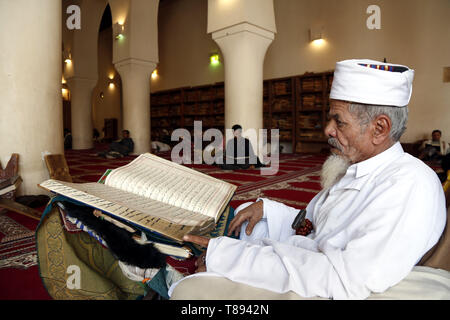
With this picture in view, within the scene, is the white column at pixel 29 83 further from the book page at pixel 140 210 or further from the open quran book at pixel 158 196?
the book page at pixel 140 210

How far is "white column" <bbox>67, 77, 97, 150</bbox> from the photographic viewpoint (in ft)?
29.1

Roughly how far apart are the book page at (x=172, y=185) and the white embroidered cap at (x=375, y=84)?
0.49 metres

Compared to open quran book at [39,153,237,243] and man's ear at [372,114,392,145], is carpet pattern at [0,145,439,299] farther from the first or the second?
man's ear at [372,114,392,145]

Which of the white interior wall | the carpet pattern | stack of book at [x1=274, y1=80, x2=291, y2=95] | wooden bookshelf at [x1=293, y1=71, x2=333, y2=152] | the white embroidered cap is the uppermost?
the white interior wall

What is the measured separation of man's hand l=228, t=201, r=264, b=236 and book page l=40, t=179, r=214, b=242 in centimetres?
26

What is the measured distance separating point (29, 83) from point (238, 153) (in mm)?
3182

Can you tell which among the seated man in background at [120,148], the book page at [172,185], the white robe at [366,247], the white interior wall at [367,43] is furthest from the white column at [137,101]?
the white robe at [366,247]

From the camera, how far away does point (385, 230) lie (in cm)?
61

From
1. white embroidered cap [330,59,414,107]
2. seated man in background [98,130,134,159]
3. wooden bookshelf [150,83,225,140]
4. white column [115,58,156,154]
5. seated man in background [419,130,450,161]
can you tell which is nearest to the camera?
white embroidered cap [330,59,414,107]

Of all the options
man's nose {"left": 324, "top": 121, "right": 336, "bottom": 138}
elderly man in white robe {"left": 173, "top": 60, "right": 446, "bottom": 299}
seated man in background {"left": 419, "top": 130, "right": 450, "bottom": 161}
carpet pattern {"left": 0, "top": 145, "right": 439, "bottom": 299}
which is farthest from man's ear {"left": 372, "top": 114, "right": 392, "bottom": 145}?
seated man in background {"left": 419, "top": 130, "right": 450, "bottom": 161}

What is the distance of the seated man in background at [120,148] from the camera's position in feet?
21.6

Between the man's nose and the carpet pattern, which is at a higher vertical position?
the man's nose
